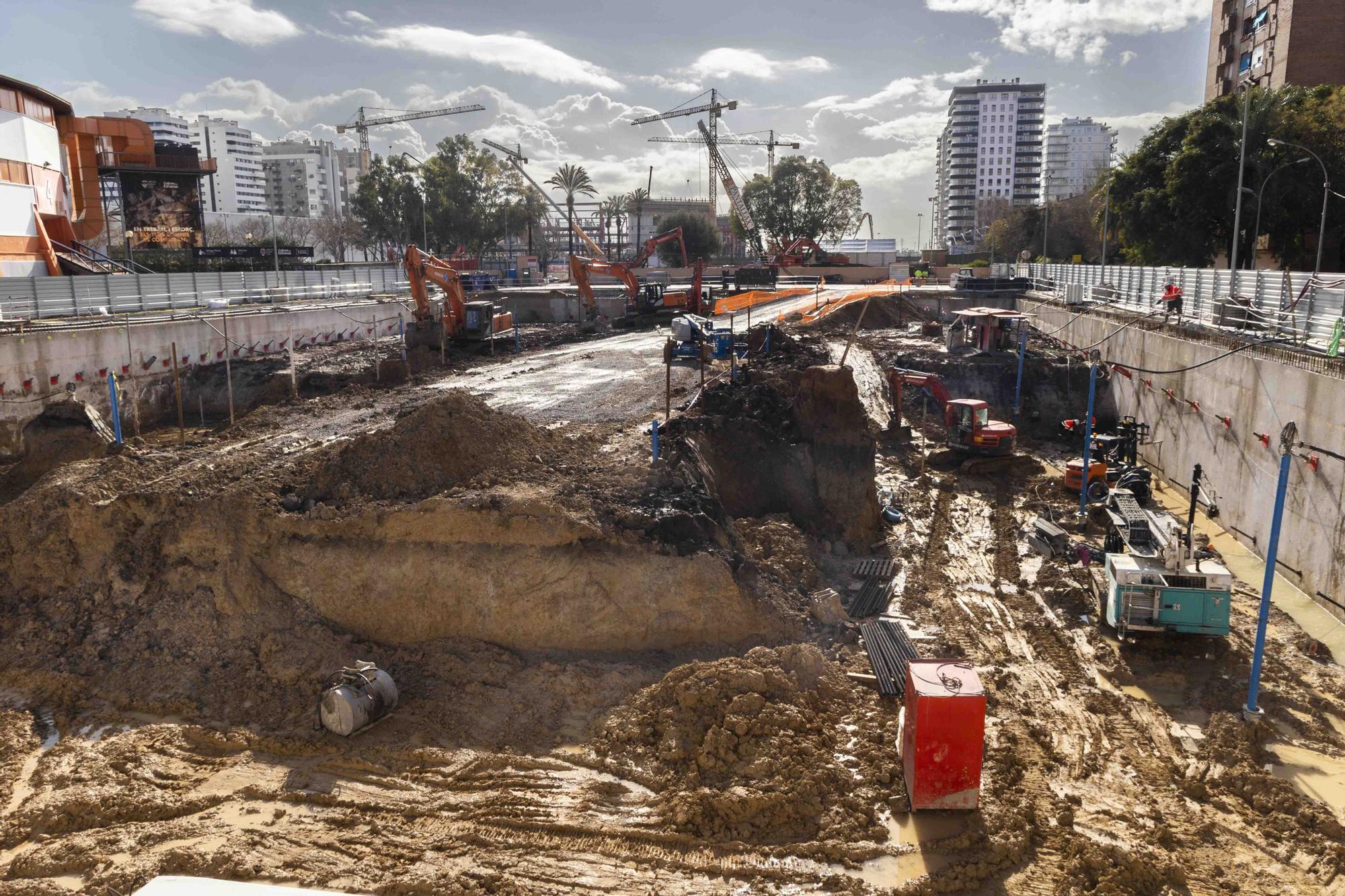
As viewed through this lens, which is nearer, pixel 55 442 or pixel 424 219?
pixel 55 442

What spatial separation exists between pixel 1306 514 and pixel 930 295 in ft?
120

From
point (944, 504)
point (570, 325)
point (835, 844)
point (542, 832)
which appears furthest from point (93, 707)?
point (570, 325)

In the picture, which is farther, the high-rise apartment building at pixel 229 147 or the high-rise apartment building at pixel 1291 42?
the high-rise apartment building at pixel 229 147

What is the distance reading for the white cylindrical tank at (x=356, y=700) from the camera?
11.0m

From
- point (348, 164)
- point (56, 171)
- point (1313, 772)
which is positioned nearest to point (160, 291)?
point (56, 171)

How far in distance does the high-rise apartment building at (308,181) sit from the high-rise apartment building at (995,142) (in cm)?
12154

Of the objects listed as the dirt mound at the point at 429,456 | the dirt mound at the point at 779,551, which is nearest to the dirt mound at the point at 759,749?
the dirt mound at the point at 779,551

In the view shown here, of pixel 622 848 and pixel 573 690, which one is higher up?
pixel 573 690

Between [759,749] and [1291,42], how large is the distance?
59056 mm

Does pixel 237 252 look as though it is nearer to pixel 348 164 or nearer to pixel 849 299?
pixel 849 299

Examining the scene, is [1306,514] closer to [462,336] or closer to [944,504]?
[944,504]

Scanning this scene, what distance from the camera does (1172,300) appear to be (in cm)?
2917

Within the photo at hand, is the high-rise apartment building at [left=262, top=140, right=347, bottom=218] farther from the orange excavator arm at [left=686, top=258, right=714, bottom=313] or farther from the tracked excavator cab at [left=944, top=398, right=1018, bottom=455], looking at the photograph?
the tracked excavator cab at [left=944, top=398, right=1018, bottom=455]

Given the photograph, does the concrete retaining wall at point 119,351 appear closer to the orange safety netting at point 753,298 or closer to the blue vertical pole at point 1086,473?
the orange safety netting at point 753,298
